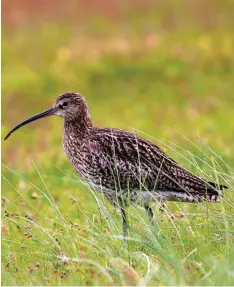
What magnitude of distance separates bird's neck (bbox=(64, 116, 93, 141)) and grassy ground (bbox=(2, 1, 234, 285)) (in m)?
0.41

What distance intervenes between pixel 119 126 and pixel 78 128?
7.11 m

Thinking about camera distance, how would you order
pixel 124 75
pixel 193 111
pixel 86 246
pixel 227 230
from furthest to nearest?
pixel 124 75, pixel 193 111, pixel 86 246, pixel 227 230

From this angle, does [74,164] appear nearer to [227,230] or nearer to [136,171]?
[136,171]

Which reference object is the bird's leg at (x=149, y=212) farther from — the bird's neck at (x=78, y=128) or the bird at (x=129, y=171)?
the bird's neck at (x=78, y=128)

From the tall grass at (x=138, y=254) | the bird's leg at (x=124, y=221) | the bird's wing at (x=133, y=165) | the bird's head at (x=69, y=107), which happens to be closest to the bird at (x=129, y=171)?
the bird's wing at (x=133, y=165)

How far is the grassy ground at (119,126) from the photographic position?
21.9 feet

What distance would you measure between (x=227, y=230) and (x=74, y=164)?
2.81 m

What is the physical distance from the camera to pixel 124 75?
2080 cm

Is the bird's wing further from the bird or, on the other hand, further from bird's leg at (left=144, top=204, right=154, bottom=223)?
bird's leg at (left=144, top=204, right=154, bottom=223)

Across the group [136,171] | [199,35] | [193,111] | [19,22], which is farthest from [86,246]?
[19,22]

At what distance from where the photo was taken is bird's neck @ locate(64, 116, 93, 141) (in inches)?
362

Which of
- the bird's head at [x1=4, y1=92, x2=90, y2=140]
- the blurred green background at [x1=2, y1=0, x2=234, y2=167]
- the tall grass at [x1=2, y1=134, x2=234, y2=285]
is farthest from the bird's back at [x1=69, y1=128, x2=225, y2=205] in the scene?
the blurred green background at [x1=2, y1=0, x2=234, y2=167]

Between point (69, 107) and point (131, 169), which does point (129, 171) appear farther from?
point (69, 107)

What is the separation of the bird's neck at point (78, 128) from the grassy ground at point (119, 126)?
0.41m
